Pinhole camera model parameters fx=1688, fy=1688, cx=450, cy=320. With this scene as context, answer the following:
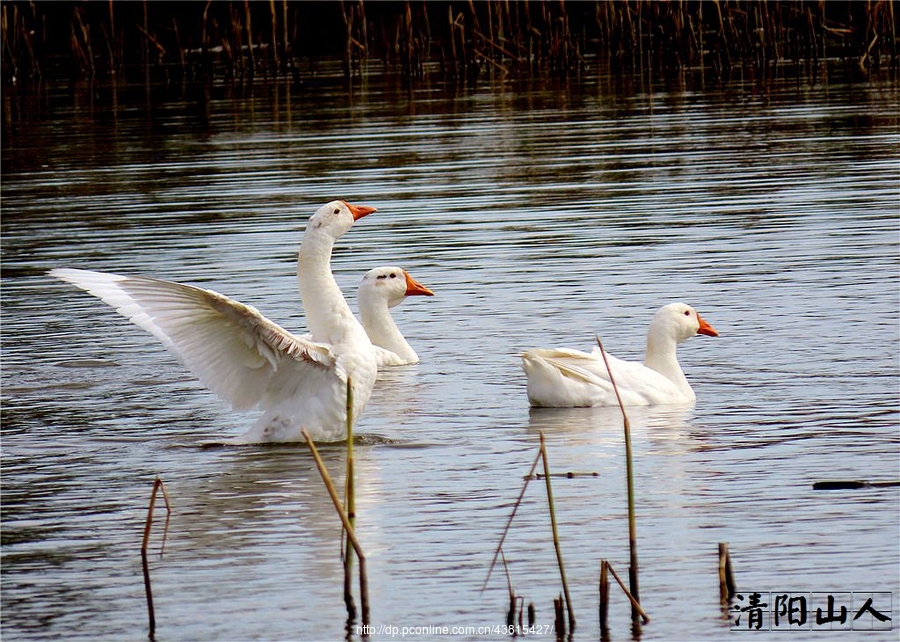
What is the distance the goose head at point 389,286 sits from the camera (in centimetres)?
1266

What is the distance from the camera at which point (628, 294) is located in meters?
13.5

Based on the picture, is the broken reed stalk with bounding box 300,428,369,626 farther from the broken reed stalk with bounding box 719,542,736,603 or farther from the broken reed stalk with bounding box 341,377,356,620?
the broken reed stalk with bounding box 719,542,736,603

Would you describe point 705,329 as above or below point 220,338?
below

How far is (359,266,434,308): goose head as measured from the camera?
12656 millimetres

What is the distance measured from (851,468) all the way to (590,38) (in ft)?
128

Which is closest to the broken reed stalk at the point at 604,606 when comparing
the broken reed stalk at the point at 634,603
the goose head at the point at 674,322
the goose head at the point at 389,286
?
the broken reed stalk at the point at 634,603

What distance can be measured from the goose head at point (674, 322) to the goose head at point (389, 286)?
8.06ft

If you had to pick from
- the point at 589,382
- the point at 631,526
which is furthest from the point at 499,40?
the point at 631,526

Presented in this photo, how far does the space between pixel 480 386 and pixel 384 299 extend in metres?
2.20

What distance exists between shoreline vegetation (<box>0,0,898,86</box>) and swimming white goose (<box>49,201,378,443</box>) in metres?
24.3

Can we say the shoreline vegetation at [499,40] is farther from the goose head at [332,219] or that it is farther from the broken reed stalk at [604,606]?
the broken reed stalk at [604,606]

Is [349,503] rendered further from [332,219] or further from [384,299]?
[384,299]

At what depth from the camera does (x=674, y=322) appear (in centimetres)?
1063

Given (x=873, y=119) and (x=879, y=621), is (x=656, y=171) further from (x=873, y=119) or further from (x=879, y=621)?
(x=879, y=621)
